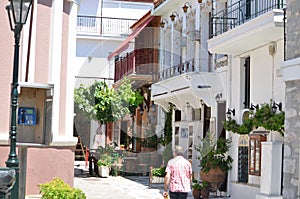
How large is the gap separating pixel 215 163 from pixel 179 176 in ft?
17.7

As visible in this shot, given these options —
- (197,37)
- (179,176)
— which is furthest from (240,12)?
(179,176)

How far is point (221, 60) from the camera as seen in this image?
57.6 feet

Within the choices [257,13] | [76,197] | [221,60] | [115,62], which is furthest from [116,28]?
[76,197]

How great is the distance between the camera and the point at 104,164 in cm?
2292

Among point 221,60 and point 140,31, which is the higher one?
point 140,31

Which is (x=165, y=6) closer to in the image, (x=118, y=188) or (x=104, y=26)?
(x=118, y=188)

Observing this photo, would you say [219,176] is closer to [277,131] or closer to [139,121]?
[277,131]

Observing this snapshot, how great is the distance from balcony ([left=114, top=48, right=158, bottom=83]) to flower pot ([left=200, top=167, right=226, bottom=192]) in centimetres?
946

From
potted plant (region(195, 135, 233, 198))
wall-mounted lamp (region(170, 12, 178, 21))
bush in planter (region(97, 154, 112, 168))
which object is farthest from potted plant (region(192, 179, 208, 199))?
wall-mounted lamp (region(170, 12, 178, 21))

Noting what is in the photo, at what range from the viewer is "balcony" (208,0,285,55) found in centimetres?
1298

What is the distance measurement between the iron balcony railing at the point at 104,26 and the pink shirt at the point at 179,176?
22.9m

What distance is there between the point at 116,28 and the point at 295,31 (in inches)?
978

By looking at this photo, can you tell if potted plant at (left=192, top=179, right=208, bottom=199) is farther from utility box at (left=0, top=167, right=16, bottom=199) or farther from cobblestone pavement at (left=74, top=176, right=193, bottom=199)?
utility box at (left=0, top=167, right=16, bottom=199)

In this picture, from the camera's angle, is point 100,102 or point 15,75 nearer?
point 15,75
